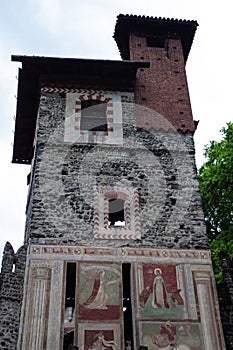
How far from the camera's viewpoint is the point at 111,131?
14227 mm

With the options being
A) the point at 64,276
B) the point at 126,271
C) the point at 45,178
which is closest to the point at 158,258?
the point at 126,271

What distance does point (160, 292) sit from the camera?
1123 cm

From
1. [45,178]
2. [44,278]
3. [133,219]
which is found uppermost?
[45,178]

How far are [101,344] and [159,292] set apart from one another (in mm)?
1790

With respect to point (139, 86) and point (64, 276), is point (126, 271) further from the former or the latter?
point (139, 86)

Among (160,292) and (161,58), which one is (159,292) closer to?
(160,292)

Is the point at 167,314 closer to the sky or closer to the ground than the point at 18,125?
closer to the ground

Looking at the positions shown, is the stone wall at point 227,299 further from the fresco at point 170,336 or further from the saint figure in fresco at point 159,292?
the saint figure in fresco at point 159,292

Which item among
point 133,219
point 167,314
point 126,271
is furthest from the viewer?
point 133,219

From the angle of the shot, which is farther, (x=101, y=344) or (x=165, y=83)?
(x=165, y=83)

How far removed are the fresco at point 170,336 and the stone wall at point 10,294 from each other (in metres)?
2.70

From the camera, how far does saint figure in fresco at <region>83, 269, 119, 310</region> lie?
10898 mm

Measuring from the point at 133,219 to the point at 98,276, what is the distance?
1824 millimetres

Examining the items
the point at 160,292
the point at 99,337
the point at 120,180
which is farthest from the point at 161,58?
the point at 99,337
